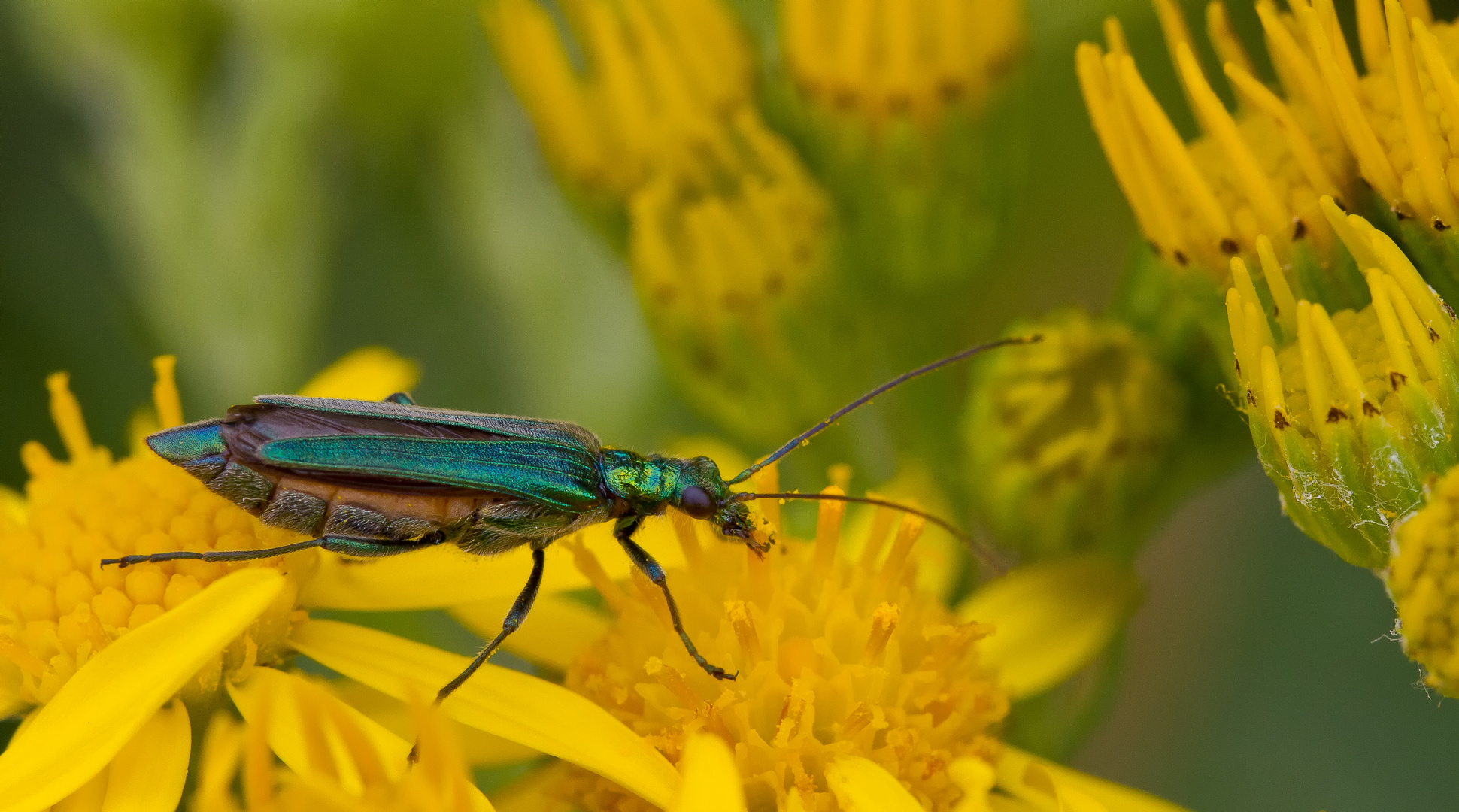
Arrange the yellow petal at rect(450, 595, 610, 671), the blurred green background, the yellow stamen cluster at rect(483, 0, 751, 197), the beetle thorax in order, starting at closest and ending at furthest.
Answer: the yellow petal at rect(450, 595, 610, 671)
the beetle thorax
the yellow stamen cluster at rect(483, 0, 751, 197)
the blurred green background

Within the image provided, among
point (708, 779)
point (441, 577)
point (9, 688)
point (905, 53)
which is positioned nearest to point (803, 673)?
point (708, 779)

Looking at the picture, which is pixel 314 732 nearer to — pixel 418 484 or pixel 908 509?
pixel 418 484

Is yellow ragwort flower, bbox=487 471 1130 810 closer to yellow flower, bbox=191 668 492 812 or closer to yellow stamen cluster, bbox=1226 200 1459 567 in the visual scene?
yellow flower, bbox=191 668 492 812

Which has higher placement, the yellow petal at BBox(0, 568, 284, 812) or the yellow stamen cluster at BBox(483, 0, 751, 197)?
the yellow stamen cluster at BBox(483, 0, 751, 197)

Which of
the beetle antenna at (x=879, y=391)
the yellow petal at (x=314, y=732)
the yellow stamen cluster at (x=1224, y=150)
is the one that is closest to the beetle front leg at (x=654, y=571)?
the beetle antenna at (x=879, y=391)

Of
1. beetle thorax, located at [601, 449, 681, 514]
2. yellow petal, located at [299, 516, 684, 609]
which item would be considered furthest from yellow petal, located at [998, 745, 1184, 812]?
beetle thorax, located at [601, 449, 681, 514]

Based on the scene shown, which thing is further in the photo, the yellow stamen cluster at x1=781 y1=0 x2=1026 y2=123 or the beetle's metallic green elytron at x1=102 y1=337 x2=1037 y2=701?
the yellow stamen cluster at x1=781 y1=0 x2=1026 y2=123

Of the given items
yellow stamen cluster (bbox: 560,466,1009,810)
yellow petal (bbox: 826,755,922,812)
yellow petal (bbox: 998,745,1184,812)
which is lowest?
yellow petal (bbox: 998,745,1184,812)
